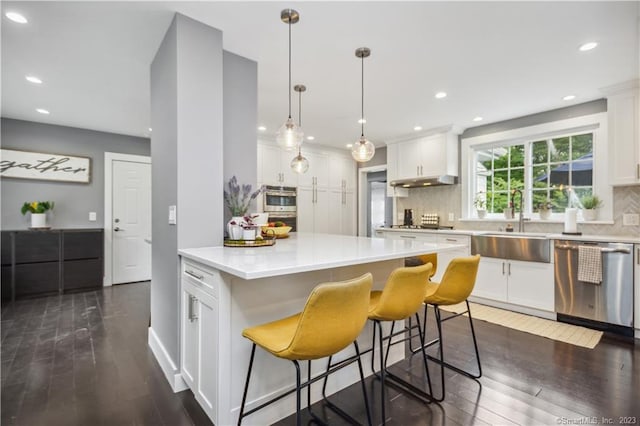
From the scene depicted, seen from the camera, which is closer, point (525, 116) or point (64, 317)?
point (64, 317)

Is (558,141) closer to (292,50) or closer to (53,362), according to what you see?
(292,50)

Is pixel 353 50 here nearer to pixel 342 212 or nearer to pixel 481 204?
pixel 481 204

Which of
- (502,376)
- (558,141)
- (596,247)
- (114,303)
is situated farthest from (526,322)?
(114,303)

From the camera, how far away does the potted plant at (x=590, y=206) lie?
11.2 ft

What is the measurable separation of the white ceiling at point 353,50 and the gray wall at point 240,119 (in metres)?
0.14

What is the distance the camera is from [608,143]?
322 cm

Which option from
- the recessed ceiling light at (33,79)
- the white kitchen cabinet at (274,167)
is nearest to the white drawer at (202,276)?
the recessed ceiling light at (33,79)

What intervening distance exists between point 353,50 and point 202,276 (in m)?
2.08

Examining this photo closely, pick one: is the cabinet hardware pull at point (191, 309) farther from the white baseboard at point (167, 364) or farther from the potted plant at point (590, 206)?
the potted plant at point (590, 206)

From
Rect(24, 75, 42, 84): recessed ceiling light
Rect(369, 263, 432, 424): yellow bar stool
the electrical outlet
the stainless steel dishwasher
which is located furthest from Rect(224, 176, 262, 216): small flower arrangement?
the electrical outlet

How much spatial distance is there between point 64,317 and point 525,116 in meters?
6.10

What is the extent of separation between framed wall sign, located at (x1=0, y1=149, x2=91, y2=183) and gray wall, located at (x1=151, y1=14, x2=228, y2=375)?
3329 millimetres

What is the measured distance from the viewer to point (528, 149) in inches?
161

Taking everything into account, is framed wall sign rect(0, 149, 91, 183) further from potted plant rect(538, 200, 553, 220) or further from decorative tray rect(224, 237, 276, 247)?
potted plant rect(538, 200, 553, 220)
